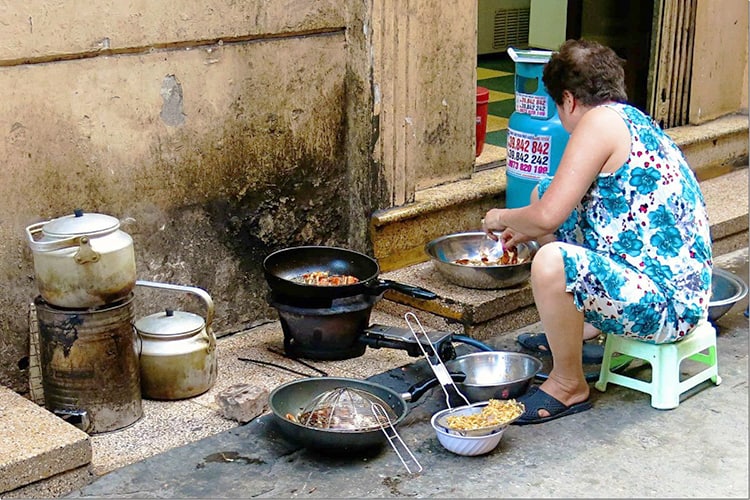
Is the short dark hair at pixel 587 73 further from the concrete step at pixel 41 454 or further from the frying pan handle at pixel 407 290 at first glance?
the concrete step at pixel 41 454

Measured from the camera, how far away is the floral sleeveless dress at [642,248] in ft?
14.0

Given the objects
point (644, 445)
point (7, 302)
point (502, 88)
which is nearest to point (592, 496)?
point (644, 445)

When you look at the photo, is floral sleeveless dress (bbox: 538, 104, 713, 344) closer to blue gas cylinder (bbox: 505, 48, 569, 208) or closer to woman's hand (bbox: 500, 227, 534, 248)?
woman's hand (bbox: 500, 227, 534, 248)

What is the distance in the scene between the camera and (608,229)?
438 cm

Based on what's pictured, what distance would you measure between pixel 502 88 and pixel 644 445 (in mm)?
5129

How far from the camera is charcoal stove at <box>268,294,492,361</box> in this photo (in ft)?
15.6

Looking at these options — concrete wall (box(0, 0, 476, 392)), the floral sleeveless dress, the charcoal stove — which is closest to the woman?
the floral sleeveless dress

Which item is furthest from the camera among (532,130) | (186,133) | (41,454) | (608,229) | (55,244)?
(532,130)

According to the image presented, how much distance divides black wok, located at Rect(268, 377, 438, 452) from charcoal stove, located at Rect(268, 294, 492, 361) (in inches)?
14.5

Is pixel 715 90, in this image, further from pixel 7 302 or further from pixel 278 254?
pixel 7 302

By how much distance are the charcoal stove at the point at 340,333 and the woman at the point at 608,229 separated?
515mm

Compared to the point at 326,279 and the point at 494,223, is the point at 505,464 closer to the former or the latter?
the point at 494,223

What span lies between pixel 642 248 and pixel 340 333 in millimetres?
1366

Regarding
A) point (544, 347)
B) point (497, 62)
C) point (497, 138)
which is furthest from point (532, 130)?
point (497, 62)
